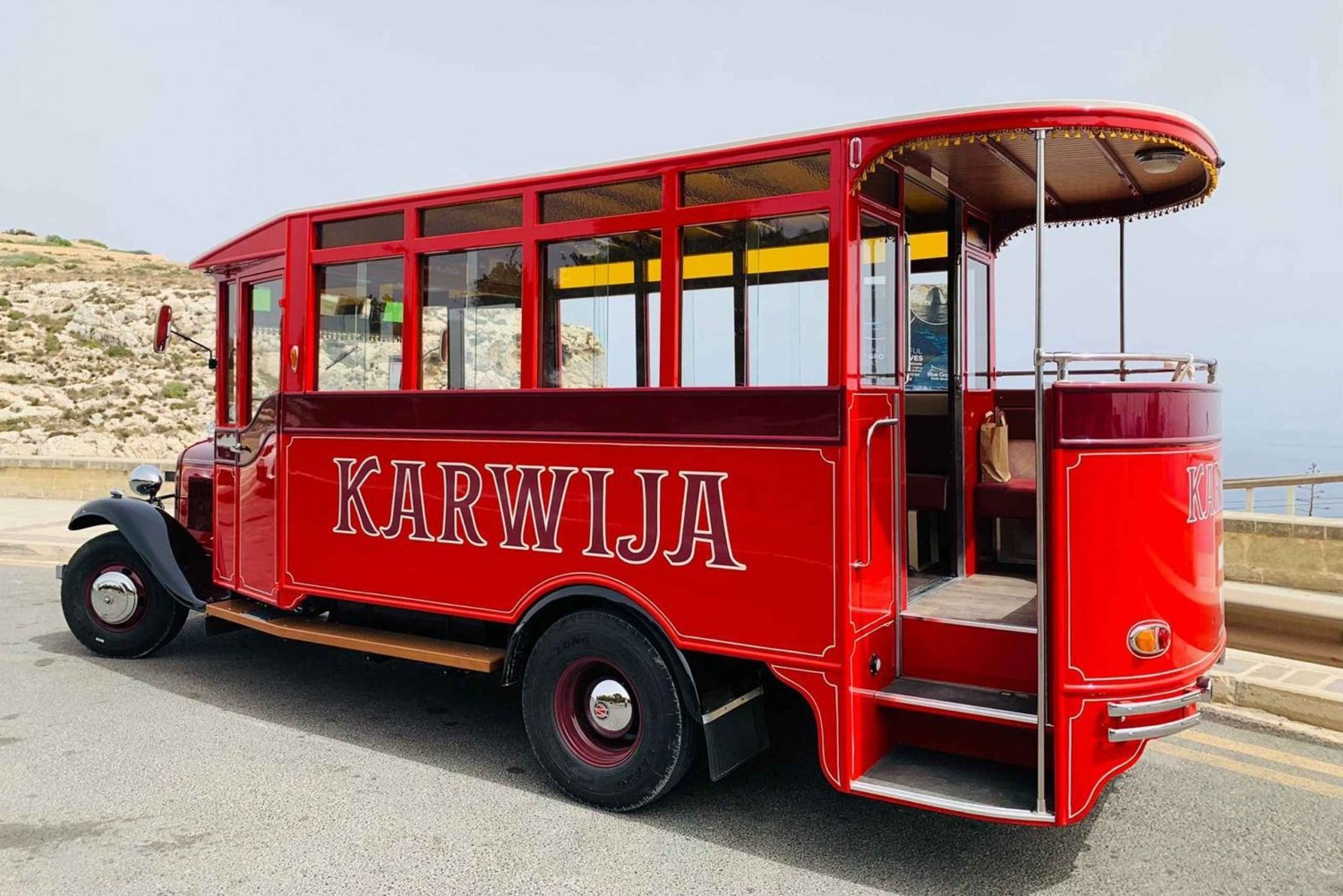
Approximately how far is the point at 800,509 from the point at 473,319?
205 cm

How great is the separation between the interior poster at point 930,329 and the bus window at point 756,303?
1406 mm

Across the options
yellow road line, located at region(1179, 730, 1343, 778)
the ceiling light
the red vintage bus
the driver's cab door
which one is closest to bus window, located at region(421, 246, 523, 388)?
the red vintage bus

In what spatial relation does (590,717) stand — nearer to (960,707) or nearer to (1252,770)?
(960,707)

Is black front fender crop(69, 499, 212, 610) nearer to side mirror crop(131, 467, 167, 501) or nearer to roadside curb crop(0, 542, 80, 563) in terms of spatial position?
side mirror crop(131, 467, 167, 501)

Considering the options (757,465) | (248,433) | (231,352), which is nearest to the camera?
(757,465)

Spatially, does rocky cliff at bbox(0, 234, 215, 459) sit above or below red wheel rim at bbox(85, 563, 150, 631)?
above

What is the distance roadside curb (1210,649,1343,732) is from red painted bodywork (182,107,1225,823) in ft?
5.17

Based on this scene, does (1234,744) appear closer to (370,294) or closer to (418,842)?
(418,842)

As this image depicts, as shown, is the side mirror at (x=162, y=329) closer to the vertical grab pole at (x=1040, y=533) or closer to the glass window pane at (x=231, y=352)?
the glass window pane at (x=231, y=352)

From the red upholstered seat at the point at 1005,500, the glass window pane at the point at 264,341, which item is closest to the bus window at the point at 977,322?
the red upholstered seat at the point at 1005,500

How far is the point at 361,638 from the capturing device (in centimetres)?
539

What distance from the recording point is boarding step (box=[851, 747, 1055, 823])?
3.55 m

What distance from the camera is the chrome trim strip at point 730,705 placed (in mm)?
4184

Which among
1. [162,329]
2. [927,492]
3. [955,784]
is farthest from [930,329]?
[162,329]
